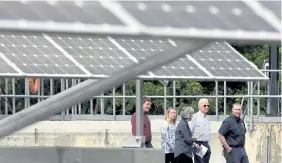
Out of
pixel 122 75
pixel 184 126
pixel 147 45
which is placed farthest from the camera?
pixel 184 126

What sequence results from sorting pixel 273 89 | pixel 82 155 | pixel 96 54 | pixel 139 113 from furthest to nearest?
1. pixel 273 89
2. pixel 139 113
3. pixel 96 54
4. pixel 82 155

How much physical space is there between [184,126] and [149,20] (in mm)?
9734

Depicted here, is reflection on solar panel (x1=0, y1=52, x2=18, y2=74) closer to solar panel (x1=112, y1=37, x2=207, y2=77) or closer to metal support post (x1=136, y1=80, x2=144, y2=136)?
solar panel (x1=112, y1=37, x2=207, y2=77)

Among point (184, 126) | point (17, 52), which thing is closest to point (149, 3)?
point (17, 52)

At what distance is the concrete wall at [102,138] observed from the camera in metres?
19.9

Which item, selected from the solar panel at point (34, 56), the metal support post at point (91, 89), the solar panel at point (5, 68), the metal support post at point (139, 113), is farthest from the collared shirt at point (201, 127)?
the metal support post at point (91, 89)

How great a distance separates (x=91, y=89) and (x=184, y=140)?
6.77 meters

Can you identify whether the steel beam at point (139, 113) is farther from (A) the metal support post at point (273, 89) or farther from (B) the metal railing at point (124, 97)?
(A) the metal support post at point (273, 89)

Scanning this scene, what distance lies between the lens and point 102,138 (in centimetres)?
2019

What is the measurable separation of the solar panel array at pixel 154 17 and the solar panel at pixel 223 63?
8650 mm

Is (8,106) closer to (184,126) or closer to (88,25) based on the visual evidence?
(184,126)

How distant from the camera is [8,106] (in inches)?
888

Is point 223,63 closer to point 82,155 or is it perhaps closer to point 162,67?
point 162,67

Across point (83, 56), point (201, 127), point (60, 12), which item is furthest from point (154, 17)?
point (201, 127)
